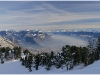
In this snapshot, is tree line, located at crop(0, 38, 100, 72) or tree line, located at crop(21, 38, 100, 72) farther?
tree line, located at crop(0, 38, 100, 72)

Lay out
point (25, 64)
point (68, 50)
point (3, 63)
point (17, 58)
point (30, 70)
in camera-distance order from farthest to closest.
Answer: point (17, 58) < point (3, 63) < point (25, 64) < point (30, 70) < point (68, 50)

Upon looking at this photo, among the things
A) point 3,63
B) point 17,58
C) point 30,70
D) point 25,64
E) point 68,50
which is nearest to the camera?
point 68,50

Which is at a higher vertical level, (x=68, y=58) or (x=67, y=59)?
(x=68, y=58)

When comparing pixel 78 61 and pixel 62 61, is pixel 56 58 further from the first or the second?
pixel 78 61

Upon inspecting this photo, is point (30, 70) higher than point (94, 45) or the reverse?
the reverse

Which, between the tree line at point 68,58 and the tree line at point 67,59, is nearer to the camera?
the tree line at point 67,59

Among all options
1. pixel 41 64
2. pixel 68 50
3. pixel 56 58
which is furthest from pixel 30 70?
pixel 68 50

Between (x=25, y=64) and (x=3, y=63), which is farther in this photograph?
(x=3, y=63)

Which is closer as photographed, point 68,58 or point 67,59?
point 68,58

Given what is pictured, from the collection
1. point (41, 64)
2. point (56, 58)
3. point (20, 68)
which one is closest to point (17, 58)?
point (20, 68)
